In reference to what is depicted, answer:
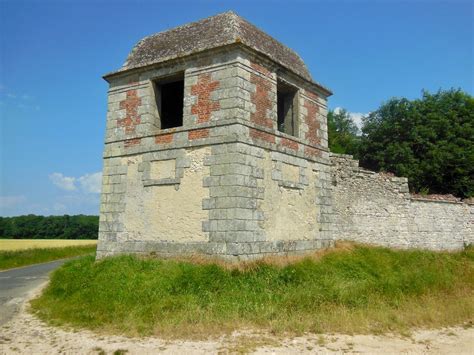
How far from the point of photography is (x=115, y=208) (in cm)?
941

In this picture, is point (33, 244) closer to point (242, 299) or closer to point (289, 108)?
point (289, 108)

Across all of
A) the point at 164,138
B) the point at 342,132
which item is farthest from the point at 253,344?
the point at 342,132

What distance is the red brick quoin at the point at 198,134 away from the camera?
8422 mm

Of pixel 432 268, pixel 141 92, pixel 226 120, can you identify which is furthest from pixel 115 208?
pixel 432 268

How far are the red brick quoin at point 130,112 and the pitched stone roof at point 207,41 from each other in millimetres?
718

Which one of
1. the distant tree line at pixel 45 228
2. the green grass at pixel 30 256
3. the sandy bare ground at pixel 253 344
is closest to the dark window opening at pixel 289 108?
the sandy bare ground at pixel 253 344

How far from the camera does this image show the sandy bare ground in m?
4.98

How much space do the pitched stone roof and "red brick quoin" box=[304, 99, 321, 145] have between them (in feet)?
2.36

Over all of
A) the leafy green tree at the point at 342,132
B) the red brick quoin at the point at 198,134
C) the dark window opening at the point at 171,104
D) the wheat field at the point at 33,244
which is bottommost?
the wheat field at the point at 33,244

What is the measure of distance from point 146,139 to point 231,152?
2.38 m

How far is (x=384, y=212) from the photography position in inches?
552

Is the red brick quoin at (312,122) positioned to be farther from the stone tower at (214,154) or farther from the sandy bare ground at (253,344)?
the sandy bare ground at (253,344)

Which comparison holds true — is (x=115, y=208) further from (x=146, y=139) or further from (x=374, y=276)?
(x=374, y=276)

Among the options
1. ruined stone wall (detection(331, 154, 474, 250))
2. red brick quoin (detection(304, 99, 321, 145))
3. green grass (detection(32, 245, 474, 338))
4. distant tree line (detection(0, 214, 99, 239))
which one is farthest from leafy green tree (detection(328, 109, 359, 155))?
distant tree line (detection(0, 214, 99, 239))
